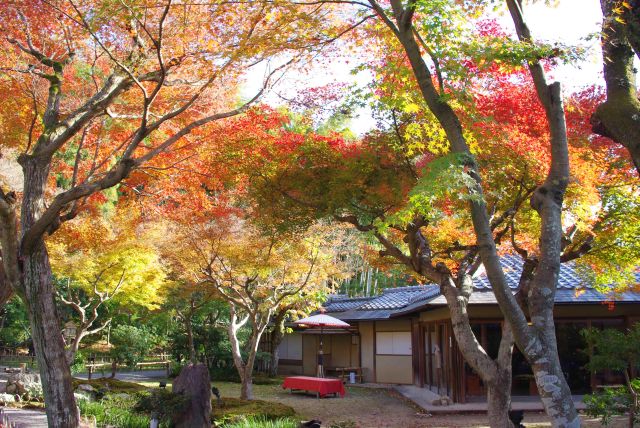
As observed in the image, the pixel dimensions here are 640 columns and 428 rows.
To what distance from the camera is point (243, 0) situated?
301 inches

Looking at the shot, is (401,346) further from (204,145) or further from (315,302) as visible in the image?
(204,145)

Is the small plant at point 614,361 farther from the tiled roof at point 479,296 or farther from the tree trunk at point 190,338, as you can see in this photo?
the tree trunk at point 190,338

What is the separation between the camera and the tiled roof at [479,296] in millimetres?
14117

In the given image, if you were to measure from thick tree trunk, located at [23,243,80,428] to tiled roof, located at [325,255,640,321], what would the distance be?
9182 mm

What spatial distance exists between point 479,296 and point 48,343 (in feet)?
33.8

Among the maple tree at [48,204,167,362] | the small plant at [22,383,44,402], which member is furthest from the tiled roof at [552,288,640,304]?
the small plant at [22,383,44,402]

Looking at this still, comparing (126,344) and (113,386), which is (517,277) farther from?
(126,344)

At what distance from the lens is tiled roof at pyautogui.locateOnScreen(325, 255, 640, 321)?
1412 centimetres

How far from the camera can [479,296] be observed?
14391 mm

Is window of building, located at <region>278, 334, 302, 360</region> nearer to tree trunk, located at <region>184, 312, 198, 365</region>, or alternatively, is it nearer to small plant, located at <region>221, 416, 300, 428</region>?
tree trunk, located at <region>184, 312, 198, 365</region>

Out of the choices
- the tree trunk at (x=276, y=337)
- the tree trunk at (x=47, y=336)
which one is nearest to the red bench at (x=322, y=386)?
the tree trunk at (x=276, y=337)

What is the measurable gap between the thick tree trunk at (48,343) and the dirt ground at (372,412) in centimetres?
364

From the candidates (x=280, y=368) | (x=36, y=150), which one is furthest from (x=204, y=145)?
(x=280, y=368)

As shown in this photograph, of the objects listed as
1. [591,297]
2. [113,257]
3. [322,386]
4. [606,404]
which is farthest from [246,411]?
[591,297]
